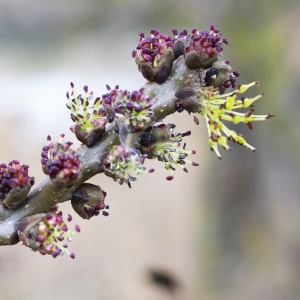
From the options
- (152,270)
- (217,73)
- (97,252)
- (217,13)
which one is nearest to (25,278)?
(97,252)

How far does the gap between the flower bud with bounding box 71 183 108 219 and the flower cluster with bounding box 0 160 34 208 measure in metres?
0.14

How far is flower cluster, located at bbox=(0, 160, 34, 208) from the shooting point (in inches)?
41.3

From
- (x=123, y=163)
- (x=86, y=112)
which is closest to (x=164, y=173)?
(x=86, y=112)

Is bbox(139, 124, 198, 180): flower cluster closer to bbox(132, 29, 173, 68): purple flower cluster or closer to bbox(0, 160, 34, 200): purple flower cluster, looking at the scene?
bbox(132, 29, 173, 68): purple flower cluster

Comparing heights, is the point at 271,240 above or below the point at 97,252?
above

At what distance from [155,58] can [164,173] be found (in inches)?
113

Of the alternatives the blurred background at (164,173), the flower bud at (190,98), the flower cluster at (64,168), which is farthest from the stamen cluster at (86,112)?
the blurred background at (164,173)

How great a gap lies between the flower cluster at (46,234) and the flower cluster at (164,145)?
292mm

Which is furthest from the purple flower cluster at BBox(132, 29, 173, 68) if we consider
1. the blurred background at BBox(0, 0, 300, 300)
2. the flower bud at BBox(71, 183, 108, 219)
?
the blurred background at BBox(0, 0, 300, 300)

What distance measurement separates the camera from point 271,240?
13.1 ft

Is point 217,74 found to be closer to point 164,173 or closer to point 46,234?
point 46,234

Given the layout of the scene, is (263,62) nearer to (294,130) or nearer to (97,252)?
(294,130)

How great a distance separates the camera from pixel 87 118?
1.11 metres

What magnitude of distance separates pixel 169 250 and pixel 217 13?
127 inches
